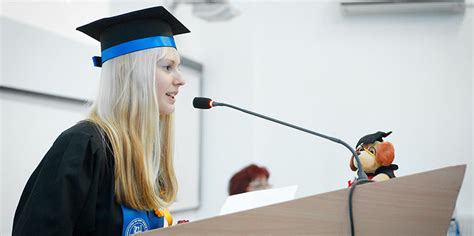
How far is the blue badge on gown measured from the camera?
1497 millimetres

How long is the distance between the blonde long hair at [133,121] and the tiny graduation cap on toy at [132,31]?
24 mm

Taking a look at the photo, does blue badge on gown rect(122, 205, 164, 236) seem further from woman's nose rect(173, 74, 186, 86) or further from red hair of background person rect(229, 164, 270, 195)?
red hair of background person rect(229, 164, 270, 195)

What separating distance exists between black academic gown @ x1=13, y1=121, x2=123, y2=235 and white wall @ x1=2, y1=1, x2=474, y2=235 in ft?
9.09

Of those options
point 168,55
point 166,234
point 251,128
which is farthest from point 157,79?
point 251,128

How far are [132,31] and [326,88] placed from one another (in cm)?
280

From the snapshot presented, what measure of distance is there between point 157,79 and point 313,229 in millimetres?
731

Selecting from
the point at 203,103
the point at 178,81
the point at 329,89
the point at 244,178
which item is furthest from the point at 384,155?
the point at 329,89

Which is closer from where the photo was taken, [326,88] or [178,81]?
[178,81]

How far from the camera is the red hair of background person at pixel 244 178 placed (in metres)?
3.81

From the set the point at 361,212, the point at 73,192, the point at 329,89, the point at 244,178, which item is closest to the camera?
the point at 361,212

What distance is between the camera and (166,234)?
1062mm

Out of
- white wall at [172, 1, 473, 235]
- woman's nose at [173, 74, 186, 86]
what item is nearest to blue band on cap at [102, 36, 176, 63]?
woman's nose at [173, 74, 186, 86]

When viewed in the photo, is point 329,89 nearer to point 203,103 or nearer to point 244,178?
point 244,178

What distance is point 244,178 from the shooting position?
3.82 metres
